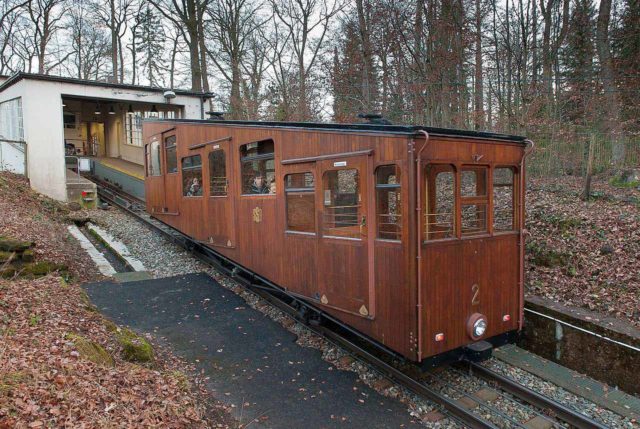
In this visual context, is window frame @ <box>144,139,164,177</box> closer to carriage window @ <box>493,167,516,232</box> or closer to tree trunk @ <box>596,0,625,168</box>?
carriage window @ <box>493,167,516,232</box>

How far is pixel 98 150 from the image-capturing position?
29797 millimetres

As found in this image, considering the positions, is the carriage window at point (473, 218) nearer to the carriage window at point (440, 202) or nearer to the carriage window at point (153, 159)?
the carriage window at point (440, 202)

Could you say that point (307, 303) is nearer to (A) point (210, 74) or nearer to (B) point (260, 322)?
(B) point (260, 322)

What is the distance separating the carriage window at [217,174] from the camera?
8.61 m

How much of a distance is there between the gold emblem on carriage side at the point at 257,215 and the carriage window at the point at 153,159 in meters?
5.63

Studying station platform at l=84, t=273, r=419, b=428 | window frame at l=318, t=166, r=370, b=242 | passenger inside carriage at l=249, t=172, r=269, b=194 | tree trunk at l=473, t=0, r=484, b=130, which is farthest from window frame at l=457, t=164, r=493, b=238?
tree trunk at l=473, t=0, r=484, b=130

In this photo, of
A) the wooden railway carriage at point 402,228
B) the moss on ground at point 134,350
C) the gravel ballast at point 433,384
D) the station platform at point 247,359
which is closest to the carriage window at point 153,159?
the gravel ballast at point 433,384

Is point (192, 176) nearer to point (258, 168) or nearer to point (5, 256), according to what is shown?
point (258, 168)

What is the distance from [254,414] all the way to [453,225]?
2.94m

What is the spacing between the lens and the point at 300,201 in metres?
6.32

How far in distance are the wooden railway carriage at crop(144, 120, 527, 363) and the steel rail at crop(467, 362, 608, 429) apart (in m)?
0.43

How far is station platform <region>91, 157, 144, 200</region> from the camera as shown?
20.1 meters

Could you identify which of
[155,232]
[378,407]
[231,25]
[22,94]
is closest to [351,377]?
[378,407]

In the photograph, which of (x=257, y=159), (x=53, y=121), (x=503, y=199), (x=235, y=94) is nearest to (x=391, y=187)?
(x=503, y=199)
